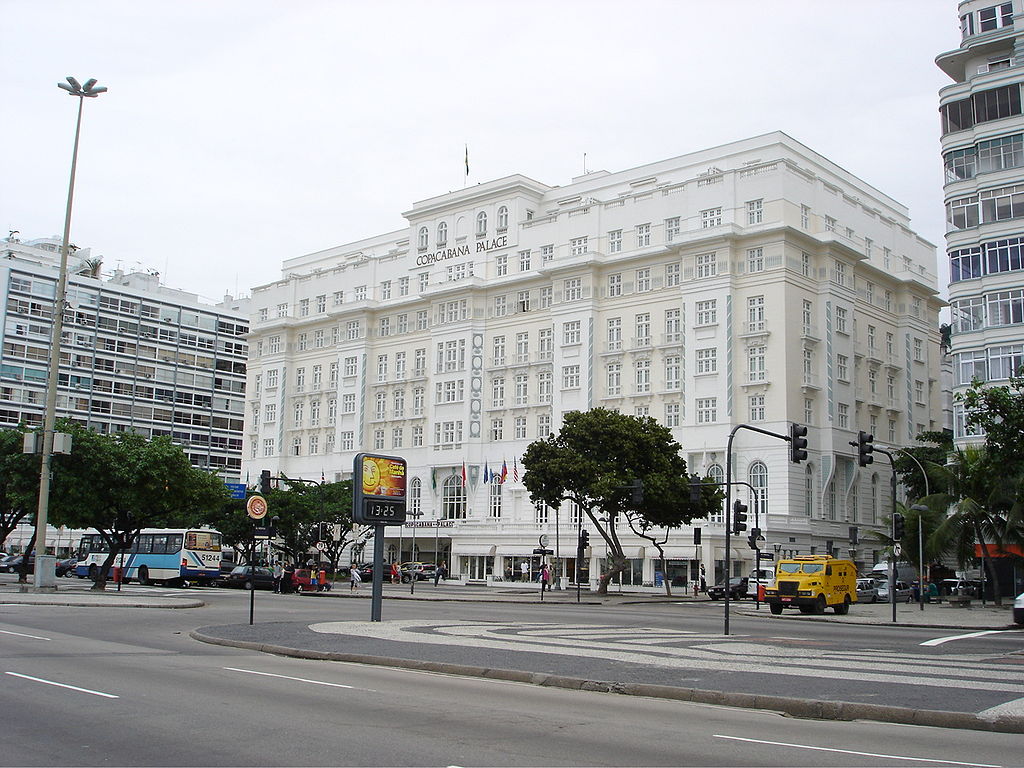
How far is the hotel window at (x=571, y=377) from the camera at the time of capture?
7662cm

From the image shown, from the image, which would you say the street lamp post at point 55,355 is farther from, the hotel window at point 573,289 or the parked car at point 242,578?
the hotel window at point 573,289

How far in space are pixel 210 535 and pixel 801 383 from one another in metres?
39.1

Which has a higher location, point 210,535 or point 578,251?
point 578,251

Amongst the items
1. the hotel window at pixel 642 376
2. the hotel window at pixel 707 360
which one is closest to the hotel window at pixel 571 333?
the hotel window at pixel 642 376

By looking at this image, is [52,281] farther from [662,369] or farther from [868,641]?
[868,641]

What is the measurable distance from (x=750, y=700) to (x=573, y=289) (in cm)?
6555

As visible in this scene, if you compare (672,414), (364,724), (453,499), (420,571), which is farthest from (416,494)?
(364,724)

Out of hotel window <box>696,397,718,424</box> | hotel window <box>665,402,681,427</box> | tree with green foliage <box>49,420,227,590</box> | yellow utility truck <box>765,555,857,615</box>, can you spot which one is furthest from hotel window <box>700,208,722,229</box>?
tree with green foliage <box>49,420,227,590</box>

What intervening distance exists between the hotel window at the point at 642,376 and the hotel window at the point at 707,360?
450cm

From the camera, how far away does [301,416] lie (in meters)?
97.4

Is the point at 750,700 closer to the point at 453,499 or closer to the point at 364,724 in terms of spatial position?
the point at 364,724

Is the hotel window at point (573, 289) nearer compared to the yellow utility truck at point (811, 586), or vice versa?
the yellow utility truck at point (811, 586)

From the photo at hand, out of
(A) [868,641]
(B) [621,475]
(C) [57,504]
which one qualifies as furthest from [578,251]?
(A) [868,641]

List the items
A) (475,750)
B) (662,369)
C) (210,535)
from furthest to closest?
(662,369) < (210,535) < (475,750)
